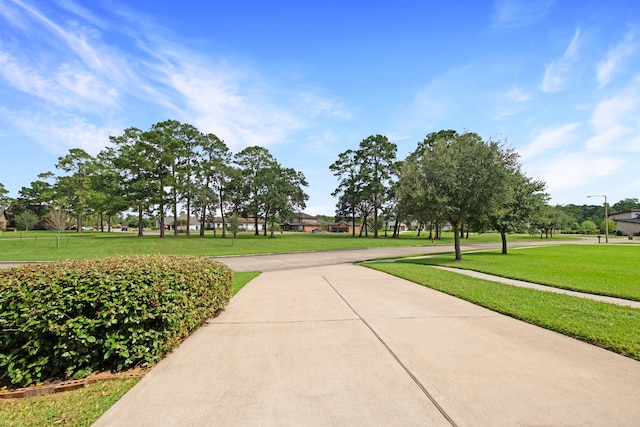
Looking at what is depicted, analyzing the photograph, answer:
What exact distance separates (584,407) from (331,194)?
52373 millimetres

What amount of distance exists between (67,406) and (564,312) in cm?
736

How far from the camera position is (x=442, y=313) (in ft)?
19.1

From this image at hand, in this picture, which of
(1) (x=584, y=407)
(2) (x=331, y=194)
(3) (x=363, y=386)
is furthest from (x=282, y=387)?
(2) (x=331, y=194)

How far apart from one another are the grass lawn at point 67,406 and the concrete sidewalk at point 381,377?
0.17 metres

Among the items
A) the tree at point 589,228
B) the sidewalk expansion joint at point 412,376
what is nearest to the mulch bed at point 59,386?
the sidewalk expansion joint at point 412,376

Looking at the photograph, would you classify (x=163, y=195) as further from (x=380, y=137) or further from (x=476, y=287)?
(x=476, y=287)

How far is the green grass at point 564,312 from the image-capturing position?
4.34m

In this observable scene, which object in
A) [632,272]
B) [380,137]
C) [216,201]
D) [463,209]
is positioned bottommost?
[632,272]

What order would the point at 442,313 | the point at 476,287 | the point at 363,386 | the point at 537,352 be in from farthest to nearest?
the point at 476,287
the point at 442,313
the point at 537,352
the point at 363,386

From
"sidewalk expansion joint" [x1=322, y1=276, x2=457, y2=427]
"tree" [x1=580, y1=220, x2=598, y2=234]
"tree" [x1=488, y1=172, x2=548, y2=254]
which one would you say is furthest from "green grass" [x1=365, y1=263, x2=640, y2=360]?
"tree" [x1=580, y1=220, x2=598, y2=234]

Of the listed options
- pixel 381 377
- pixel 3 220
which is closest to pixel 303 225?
pixel 3 220

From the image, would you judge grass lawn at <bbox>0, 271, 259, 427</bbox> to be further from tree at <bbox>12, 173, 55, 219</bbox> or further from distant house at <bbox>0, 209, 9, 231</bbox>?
distant house at <bbox>0, 209, 9, 231</bbox>

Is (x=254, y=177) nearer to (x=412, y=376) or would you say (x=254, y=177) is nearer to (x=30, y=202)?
(x=412, y=376)

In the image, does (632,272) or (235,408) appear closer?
(235,408)
